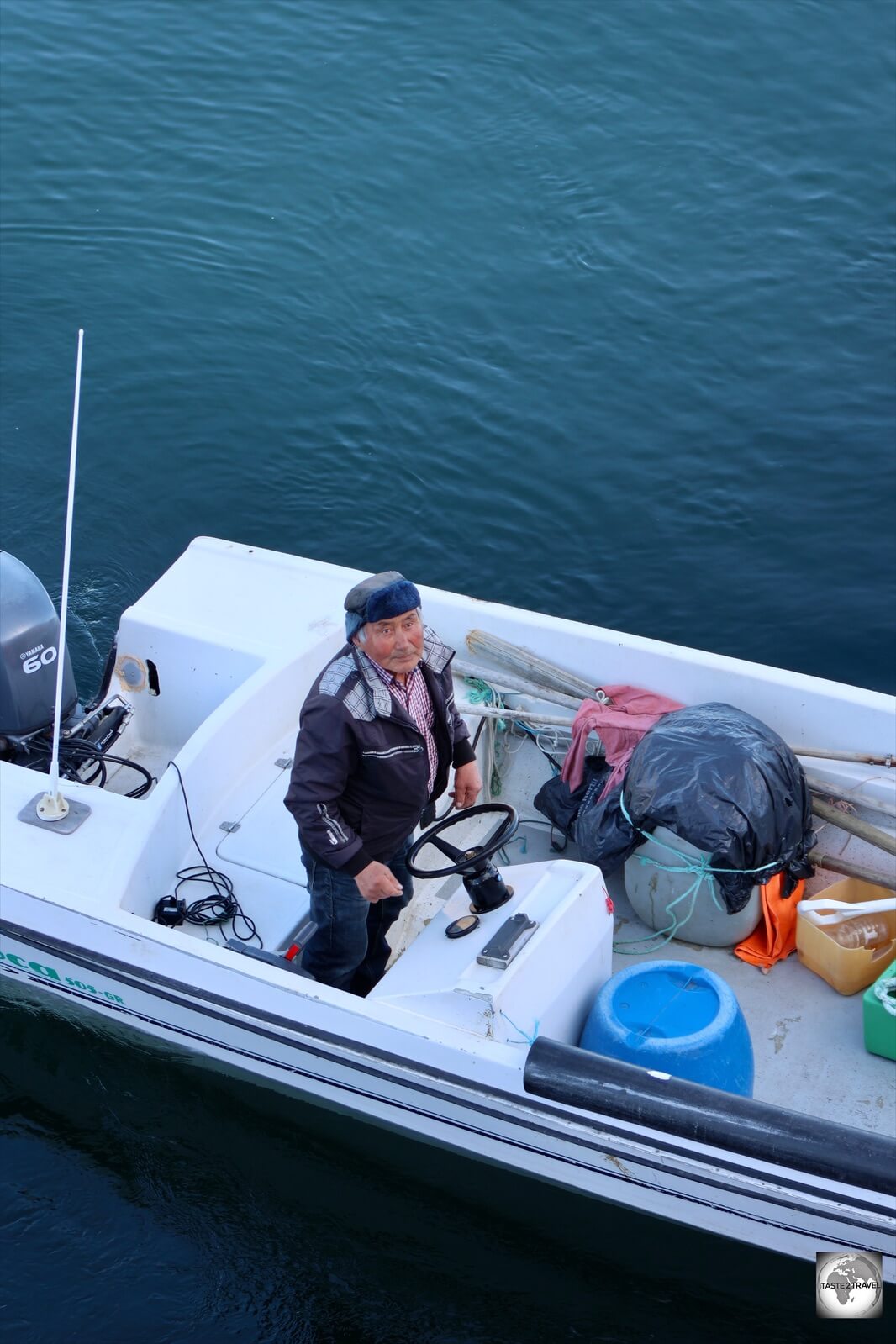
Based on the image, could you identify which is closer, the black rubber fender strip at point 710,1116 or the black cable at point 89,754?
the black rubber fender strip at point 710,1116

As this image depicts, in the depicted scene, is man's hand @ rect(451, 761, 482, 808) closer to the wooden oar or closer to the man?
the man

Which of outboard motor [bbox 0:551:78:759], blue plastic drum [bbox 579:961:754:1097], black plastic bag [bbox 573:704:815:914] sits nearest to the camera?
blue plastic drum [bbox 579:961:754:1097]

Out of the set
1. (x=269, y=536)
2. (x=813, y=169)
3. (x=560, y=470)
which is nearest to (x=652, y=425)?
(x=560, y=470)

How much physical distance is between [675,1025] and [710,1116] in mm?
376

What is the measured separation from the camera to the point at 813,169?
9.18 metres

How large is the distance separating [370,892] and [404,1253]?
1.37 metres

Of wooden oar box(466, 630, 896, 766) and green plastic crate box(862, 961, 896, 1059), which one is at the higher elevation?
wooden oar box(466, 630, 896, 766)

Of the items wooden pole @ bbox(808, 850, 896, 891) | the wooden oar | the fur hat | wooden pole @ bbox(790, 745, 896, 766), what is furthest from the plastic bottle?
the fur hat

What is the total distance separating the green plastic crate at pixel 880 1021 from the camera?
385 cm

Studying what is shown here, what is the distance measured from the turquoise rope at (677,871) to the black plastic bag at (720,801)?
0.04 feet

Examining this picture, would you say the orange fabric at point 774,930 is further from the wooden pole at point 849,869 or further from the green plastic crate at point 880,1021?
the green plastic crate at point 880,1021

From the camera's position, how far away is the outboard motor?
14.4 ft

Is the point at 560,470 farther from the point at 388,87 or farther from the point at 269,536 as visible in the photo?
the point at 388,87

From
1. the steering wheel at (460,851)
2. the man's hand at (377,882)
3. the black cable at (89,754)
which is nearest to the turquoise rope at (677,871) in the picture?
the steering wheel at (460,851)
